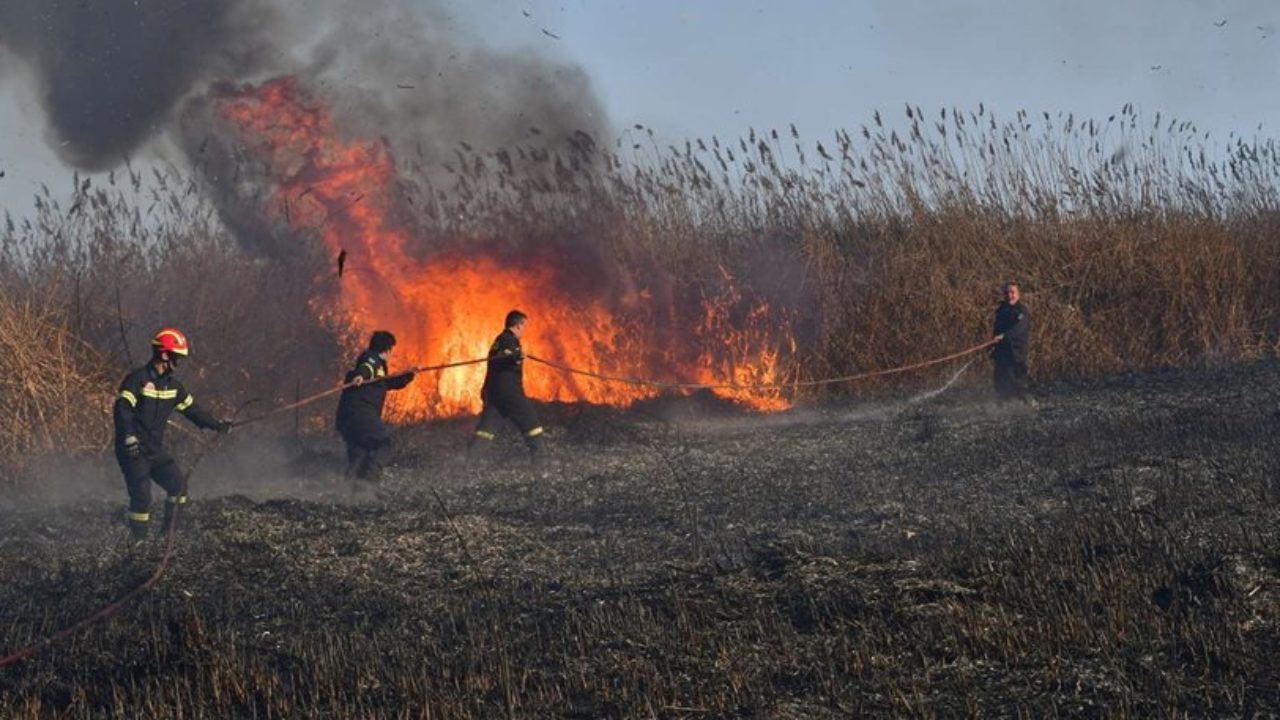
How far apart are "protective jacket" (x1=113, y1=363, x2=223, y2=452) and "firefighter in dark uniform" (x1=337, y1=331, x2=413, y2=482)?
6.11ft

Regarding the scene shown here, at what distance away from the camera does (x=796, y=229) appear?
17250mm

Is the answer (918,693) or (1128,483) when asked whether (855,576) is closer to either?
(918,693)

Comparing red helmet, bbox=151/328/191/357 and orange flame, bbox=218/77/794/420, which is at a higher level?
orange flame, bbox=218/77/794/420

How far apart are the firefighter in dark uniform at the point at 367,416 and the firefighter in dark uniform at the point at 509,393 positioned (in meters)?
0.99

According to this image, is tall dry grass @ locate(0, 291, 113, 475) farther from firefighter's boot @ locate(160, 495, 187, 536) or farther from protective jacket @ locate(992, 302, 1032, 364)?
protective jacket @ locate(992, 302, 1032, 364)

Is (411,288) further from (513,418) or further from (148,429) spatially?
(148,429)

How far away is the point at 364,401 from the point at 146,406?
2312 millimetres

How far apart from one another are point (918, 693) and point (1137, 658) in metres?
0.96

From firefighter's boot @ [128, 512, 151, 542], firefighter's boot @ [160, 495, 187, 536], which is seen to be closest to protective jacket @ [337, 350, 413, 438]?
firefighter's boot @ [160, 495, 187, 536]

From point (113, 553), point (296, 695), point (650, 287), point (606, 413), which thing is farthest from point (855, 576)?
point (650, 287)

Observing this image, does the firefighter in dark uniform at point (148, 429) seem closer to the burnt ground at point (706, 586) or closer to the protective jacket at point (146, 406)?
the protective jacket at point (146, 406)

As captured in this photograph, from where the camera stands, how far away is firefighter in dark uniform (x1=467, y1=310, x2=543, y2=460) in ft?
41.9

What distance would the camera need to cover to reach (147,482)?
994cm

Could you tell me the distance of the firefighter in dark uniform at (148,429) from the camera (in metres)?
9.84
